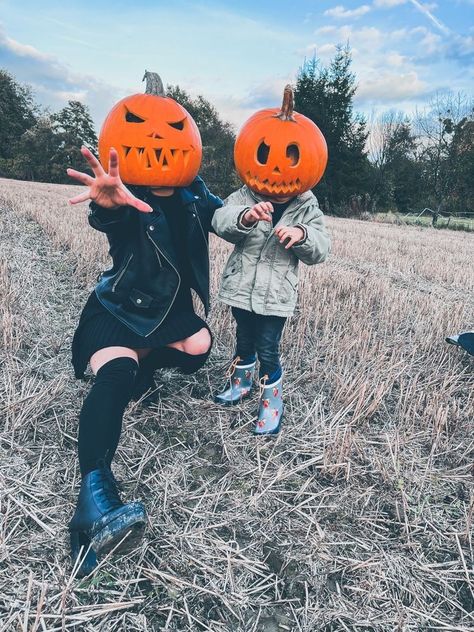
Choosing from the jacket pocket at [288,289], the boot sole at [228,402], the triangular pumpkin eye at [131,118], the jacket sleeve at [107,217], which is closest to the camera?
the jacket sleeve at [107,217]

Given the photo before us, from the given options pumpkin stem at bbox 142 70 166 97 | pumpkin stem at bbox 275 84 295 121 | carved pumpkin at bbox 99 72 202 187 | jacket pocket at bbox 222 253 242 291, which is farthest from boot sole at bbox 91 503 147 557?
pumpkin stem at bbox 142 70 166 97

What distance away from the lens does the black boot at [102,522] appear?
136cm

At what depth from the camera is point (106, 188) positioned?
189 cm

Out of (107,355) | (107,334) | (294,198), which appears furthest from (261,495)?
(294,198)

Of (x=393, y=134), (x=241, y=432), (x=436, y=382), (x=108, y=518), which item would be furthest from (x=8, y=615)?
(x=393, y=134)

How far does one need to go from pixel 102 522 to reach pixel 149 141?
168cm

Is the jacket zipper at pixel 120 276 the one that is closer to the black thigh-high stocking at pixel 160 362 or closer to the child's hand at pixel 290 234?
the black thigh-high stocking at pixel 160 362

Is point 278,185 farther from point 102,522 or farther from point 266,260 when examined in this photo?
point 102,522

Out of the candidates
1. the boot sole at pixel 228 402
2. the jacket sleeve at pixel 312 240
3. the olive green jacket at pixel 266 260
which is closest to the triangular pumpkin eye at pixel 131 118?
the olive green jacket at pixel 266 260

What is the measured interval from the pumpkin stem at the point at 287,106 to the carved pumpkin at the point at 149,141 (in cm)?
47

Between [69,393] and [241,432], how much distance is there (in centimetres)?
97

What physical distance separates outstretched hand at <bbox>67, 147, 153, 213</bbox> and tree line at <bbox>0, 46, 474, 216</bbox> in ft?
69.9

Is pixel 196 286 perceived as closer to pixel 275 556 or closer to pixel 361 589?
pixel 275 556

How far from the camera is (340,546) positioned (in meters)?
1.60
